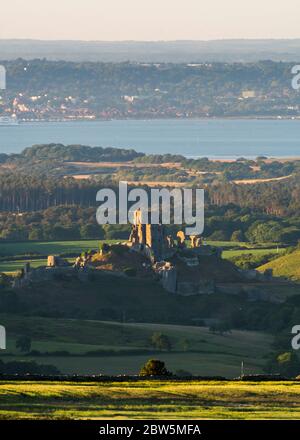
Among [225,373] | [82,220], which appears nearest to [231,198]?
[82,220]

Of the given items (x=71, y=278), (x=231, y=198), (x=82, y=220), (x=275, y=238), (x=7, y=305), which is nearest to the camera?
(x=7, y=305)

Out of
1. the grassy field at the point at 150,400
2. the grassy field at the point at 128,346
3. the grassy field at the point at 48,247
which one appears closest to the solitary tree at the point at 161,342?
the grassy field at the point at 128,346

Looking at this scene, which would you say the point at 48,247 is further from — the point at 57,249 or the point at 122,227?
the point at 122,227

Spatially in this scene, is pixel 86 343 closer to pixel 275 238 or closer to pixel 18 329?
pixel 18 329

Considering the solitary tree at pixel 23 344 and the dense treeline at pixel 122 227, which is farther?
the dense treeline at pixel 122 227

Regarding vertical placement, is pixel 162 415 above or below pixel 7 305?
above

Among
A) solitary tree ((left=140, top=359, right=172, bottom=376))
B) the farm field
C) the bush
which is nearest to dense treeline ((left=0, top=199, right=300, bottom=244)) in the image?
the farm field

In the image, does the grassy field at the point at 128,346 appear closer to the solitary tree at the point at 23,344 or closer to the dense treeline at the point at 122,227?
the solitary tree at the point at 23,344

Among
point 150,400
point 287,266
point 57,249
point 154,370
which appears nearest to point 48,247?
point 57,249

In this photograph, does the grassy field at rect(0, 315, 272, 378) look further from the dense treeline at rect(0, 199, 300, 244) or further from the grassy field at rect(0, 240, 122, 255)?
the dense treeline at rect(0, 199, 300, 244)
